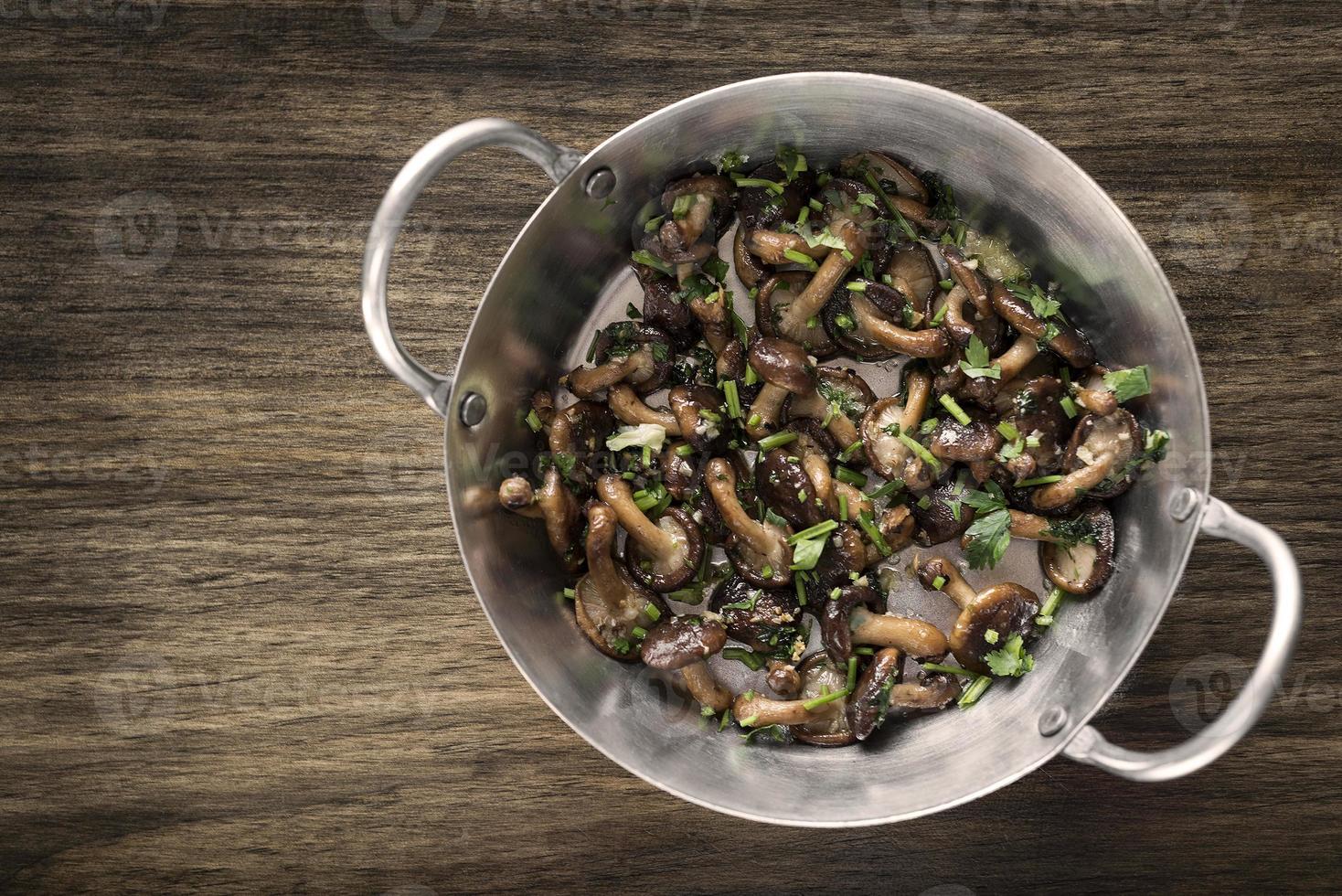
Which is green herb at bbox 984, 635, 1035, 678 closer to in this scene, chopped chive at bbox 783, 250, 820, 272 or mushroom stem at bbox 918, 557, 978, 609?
mushroom stem at bbox 918, 557, 978, 609

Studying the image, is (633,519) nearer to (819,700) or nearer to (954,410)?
(819,700)

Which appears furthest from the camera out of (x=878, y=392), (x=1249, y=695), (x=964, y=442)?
(x=878, y=392)

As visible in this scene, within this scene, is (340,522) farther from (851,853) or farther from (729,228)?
(851,853)

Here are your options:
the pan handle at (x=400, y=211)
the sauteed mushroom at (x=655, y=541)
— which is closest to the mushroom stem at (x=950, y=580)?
the sauteed mushroom at (x=655, y=541)

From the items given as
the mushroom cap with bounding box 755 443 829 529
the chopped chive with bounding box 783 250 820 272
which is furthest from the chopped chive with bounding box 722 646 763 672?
the chopped chive with bounding box 783 250 820 272

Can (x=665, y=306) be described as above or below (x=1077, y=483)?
above

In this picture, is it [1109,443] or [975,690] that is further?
[975,690]

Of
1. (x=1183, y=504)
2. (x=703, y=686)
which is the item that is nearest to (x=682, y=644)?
(x=703, y=686)
